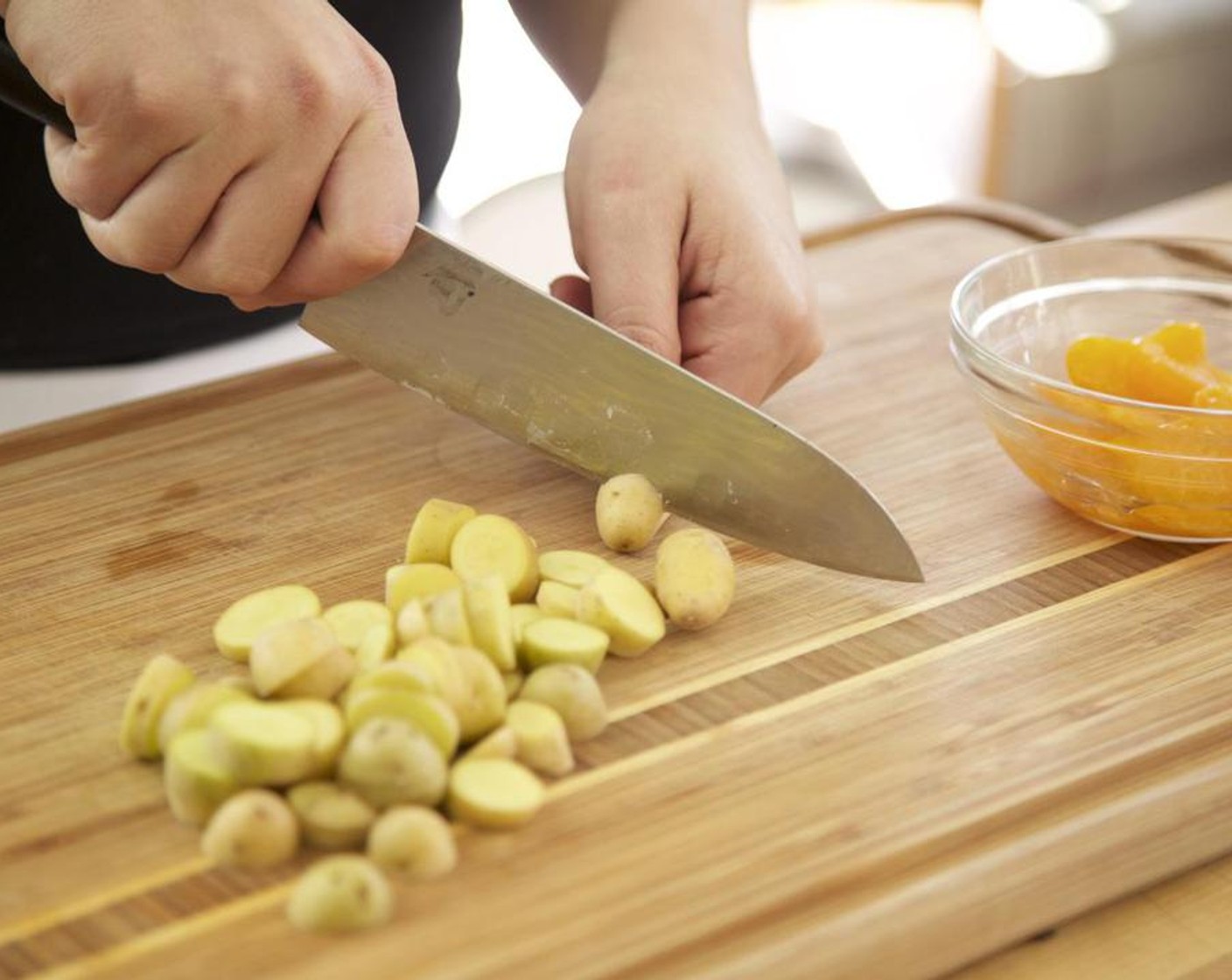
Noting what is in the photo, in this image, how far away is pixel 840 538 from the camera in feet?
3.53

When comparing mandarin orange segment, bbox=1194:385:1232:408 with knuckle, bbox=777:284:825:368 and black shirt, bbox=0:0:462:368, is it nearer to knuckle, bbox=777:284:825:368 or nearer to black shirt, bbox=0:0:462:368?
knuckle, bbox=777:284:825:368

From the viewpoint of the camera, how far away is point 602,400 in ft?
3.66

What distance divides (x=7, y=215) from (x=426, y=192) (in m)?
0.37

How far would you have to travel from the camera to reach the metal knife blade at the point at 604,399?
3.53 feet

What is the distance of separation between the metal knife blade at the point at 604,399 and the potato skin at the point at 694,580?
9 cm

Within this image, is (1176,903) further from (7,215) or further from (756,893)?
(7,215)

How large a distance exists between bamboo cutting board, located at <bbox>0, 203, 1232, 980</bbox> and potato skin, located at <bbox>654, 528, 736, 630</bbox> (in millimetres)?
23

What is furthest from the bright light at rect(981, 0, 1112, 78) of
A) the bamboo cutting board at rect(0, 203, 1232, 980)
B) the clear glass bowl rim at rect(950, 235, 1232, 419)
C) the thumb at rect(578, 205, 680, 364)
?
the thumb at rect(578, 205, 680, 364)

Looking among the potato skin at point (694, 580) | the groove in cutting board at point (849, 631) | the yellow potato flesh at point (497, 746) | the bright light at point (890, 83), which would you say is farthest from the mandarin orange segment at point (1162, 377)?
the bright light at point (890, 83)

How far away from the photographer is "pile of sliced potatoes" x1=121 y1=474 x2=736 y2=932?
2.60 feet

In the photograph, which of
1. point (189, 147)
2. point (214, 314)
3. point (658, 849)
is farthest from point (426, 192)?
point (658, 849)

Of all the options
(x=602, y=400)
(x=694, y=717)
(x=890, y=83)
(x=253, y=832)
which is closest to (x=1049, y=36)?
(x=890, y=83)

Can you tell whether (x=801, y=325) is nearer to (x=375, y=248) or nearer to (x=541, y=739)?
(x=375, y=248)

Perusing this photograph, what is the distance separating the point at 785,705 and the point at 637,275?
39 centimetres
